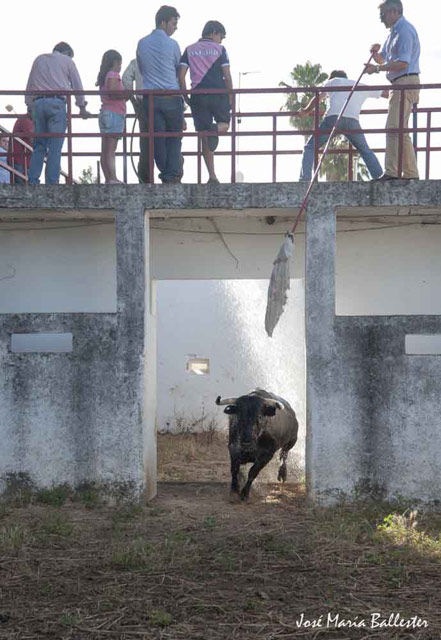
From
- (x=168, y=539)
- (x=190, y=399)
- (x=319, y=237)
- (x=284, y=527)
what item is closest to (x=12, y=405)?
(x=168, y=539)

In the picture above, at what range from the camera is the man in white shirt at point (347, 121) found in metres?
10.0

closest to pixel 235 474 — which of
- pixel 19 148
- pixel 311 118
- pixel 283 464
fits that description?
pixel 283 464

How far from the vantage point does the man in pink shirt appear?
10062 mm

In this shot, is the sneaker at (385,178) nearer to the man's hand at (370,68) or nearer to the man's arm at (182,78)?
the man's hand at (370,68)

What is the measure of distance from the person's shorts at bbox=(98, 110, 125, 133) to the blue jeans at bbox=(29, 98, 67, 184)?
43 cm

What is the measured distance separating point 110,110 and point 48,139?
79 centimetres

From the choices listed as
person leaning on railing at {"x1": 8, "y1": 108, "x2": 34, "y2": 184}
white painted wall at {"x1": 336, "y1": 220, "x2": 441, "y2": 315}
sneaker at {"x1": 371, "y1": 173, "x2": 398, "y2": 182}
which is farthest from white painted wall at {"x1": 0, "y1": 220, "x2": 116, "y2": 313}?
sneaker at {"x1": 371, "y1": 173, "x2": 398, "y2": 182}

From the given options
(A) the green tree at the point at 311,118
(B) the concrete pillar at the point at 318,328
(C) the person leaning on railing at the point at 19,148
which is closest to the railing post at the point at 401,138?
(B) the concrete pillar at the point at 318,328

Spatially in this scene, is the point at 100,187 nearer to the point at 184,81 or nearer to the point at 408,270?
the point at 184,81

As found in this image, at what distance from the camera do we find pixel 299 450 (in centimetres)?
1296

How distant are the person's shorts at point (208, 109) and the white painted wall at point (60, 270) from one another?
2.02 m

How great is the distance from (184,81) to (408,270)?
3.75m

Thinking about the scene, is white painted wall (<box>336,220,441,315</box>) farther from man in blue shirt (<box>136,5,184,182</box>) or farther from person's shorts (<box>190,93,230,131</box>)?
man in blue shirt (<box>136,5,184,182</box>)

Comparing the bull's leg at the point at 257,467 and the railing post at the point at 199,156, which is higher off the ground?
the railing post at the point at 199,156
